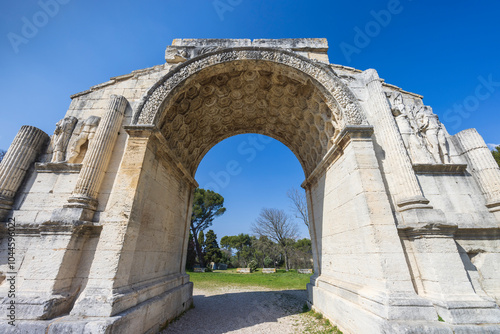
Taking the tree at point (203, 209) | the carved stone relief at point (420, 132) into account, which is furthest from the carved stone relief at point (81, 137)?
the tree at point (203, 209)

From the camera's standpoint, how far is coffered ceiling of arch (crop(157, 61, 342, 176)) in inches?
214

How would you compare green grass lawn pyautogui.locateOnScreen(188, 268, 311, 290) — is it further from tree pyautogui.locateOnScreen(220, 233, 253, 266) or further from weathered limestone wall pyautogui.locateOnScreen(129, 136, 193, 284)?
tree pyautogui.locateOnScreen(220, 233, 253, 266)

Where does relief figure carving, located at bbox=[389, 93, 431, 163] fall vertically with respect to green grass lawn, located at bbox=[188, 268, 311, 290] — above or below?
above

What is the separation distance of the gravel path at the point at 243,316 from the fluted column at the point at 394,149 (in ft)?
12.8

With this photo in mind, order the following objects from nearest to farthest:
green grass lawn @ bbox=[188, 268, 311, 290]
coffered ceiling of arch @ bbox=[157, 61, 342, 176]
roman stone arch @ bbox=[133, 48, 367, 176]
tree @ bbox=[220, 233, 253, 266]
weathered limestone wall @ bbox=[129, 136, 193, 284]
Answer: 1. weathered limestone wall @ bbox=[129, 136, 193, 284]
2. roman stone arch @ bbox=[133, 48, 367, 176]
3. coffered ceiling of arch @ bbox=[157, 61, 342, 176]
4. green grass lawn @ bbox=[188, 268, 311, 290]
5. tree @ bbox=[220, 233, 253, 266]

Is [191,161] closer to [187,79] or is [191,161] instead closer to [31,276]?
[187,79]

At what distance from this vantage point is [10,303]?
3.10 m

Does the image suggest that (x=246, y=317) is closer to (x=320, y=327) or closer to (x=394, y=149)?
(x=320, y=327)

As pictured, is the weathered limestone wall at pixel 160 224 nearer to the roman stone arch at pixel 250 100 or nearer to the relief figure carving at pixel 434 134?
the roman stone arch at pixel 250 100

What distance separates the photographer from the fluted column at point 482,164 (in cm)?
414

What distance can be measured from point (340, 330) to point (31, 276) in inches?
235

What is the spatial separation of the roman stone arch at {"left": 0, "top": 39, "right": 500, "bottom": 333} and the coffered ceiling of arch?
6 cm

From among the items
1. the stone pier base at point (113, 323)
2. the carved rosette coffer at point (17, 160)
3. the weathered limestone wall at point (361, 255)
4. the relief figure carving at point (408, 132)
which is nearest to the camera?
the stone pier base at point (113, 323)

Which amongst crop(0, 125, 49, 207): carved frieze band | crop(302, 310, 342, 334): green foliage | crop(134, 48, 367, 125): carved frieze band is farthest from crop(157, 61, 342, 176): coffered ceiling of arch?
crop(302, 310, 342, 334): green foliage
